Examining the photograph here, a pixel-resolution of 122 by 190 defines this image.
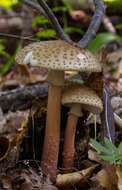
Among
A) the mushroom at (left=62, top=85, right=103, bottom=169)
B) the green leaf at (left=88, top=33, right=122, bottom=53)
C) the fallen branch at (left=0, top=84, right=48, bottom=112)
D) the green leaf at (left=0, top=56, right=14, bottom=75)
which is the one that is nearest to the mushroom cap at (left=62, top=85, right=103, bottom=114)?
the mushroom at (left=62, top=85, right=103, bottom=169)

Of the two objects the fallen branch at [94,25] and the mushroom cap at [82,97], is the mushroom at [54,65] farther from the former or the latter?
the fallen branch at [94,25]

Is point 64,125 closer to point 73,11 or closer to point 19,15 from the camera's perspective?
point 73,11

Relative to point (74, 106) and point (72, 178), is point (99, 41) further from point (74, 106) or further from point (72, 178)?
point (72, 178)

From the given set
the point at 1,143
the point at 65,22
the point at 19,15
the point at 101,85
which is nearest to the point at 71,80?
the point at 101,85

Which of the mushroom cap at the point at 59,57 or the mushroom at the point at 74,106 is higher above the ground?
the mushroom cap at the point at 59,57

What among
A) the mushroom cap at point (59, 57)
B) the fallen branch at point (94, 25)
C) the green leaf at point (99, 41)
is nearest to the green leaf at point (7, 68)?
the green leaf at point (99, 41)

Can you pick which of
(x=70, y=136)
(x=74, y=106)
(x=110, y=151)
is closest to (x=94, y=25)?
(x=74, y=106)
